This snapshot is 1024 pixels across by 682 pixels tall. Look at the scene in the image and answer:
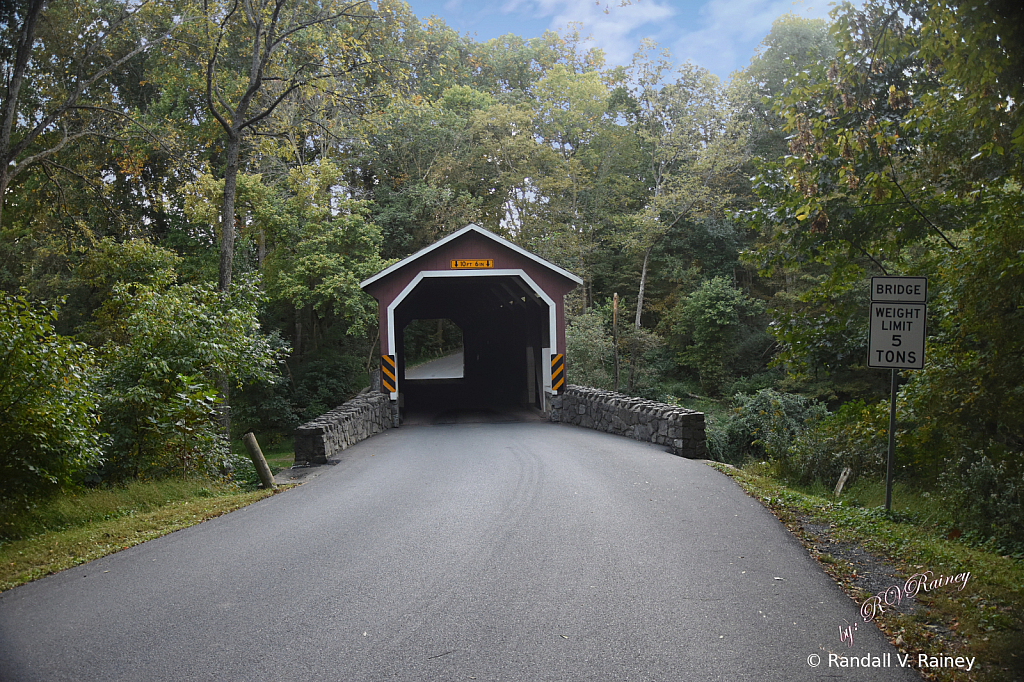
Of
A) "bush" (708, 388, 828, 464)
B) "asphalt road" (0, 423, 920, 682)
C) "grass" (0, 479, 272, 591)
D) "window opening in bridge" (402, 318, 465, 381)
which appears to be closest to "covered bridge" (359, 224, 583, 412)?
"bush" (708, 388, 828, 464)

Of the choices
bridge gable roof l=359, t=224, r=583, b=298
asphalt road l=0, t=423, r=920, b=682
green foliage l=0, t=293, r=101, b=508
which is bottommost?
asphalt road l=0, t=423, r=920, b=682

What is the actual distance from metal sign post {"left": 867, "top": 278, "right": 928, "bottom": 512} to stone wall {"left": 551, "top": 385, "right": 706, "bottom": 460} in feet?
13.5

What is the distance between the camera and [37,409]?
20.6 feet

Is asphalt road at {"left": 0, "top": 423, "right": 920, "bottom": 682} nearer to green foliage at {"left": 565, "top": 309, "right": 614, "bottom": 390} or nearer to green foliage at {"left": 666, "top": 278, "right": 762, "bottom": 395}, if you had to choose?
green foliage at {"left": 565, "top": 309, "right": 614, "bottom": 390}

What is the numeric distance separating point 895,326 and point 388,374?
1181 centimetres

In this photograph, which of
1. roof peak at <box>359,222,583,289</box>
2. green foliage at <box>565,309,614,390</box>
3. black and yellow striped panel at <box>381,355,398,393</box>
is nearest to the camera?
roof peak at <box>359,222,583,289</box>

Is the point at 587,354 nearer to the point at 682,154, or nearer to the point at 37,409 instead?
the point at 682,154

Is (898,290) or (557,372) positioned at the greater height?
(898,290)

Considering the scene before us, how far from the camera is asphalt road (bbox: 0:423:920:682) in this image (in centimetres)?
350

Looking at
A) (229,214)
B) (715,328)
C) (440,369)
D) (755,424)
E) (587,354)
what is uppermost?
(229,214)

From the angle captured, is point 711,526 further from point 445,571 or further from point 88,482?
point 88,482

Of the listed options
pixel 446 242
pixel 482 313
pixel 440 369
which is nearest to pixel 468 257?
pixel 446 242

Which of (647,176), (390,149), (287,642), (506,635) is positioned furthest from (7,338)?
(647,176)

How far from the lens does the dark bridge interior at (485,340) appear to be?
19391mm
